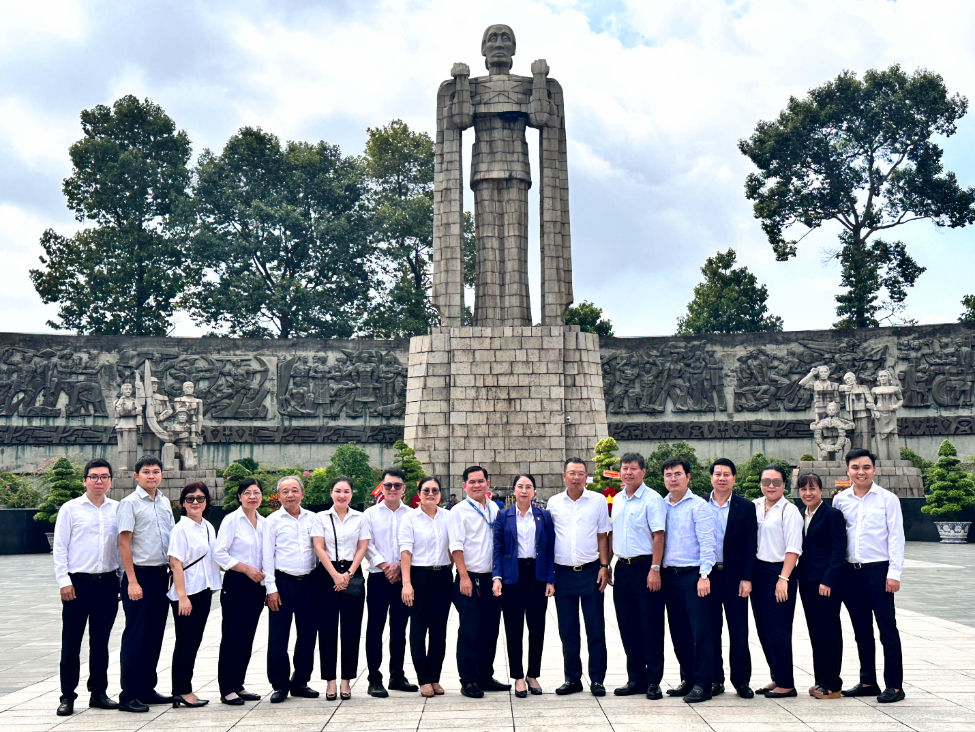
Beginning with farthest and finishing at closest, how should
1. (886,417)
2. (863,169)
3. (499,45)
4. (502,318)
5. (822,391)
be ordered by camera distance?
(863,169) → (822,391) → (499,45) → (502,318) → (886,417)

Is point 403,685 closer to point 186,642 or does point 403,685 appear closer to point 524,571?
point 524,571

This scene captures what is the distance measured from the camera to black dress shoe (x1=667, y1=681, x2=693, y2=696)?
231 inches

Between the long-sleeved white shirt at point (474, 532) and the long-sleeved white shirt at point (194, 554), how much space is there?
1.49m

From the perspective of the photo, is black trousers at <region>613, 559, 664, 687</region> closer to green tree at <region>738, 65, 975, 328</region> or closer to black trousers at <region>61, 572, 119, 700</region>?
black trousers at <region>61, 572, 119, 700</region>

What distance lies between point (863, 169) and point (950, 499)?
1734 centimetres

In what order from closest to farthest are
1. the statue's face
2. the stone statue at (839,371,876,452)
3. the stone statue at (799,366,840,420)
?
the stone statue at (839,371,876,452) < the statue's face < the stone statue at (799,366,840,420)

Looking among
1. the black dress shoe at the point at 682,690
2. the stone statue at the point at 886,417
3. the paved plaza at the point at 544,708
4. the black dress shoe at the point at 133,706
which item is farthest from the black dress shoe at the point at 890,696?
the stone statue at the point at 886,417

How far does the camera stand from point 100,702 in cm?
570

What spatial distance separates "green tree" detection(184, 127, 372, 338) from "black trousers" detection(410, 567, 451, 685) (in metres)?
26.7

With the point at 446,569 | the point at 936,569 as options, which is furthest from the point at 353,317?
the point at 446,569

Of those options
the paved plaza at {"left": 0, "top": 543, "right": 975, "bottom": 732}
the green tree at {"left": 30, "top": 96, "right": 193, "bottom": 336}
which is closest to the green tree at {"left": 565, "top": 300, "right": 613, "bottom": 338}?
the green tree at {"left": 30, "top": 96, "right": 193, "bottom": 336}

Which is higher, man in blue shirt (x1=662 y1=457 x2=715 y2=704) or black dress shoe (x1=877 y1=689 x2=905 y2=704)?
man in blue shirt (x1=662 y1=457 x2=715 y2=704)

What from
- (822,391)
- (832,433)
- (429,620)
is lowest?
(429,620)

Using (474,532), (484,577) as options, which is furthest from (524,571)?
(474,532)
